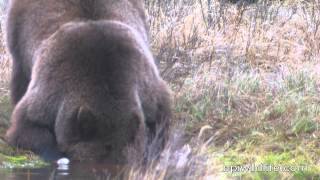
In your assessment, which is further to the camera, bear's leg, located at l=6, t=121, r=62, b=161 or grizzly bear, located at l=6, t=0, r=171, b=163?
bear's leg, located at l=6, t=121, r=62, b=161

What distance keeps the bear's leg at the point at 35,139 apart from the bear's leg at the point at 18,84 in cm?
53

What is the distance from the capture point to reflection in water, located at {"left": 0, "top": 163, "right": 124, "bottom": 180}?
663 cm

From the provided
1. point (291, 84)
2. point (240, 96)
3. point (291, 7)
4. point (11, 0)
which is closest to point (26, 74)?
point (11, 0)

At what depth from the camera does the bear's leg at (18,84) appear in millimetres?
7855

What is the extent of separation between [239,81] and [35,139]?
117 inches

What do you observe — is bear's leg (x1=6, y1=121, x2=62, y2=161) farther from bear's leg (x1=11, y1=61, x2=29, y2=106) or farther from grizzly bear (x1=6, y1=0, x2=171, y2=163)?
bear's leg (x1=11, y1=61, x2=29, y2=106)

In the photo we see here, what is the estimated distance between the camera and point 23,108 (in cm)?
720

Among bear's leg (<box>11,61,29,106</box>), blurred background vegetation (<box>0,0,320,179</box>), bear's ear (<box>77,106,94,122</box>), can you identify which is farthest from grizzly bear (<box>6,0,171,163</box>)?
blurred background vegetation (<box>0,0,320,179</box>)

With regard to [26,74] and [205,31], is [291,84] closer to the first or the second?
[205,31]

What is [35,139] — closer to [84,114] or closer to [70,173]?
[70,173]

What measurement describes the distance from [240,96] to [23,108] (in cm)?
271

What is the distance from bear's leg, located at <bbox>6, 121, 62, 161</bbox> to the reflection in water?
192 millimetres

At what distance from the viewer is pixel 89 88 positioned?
22.1 ft

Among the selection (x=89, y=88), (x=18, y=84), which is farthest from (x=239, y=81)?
(x=89, y=88)
